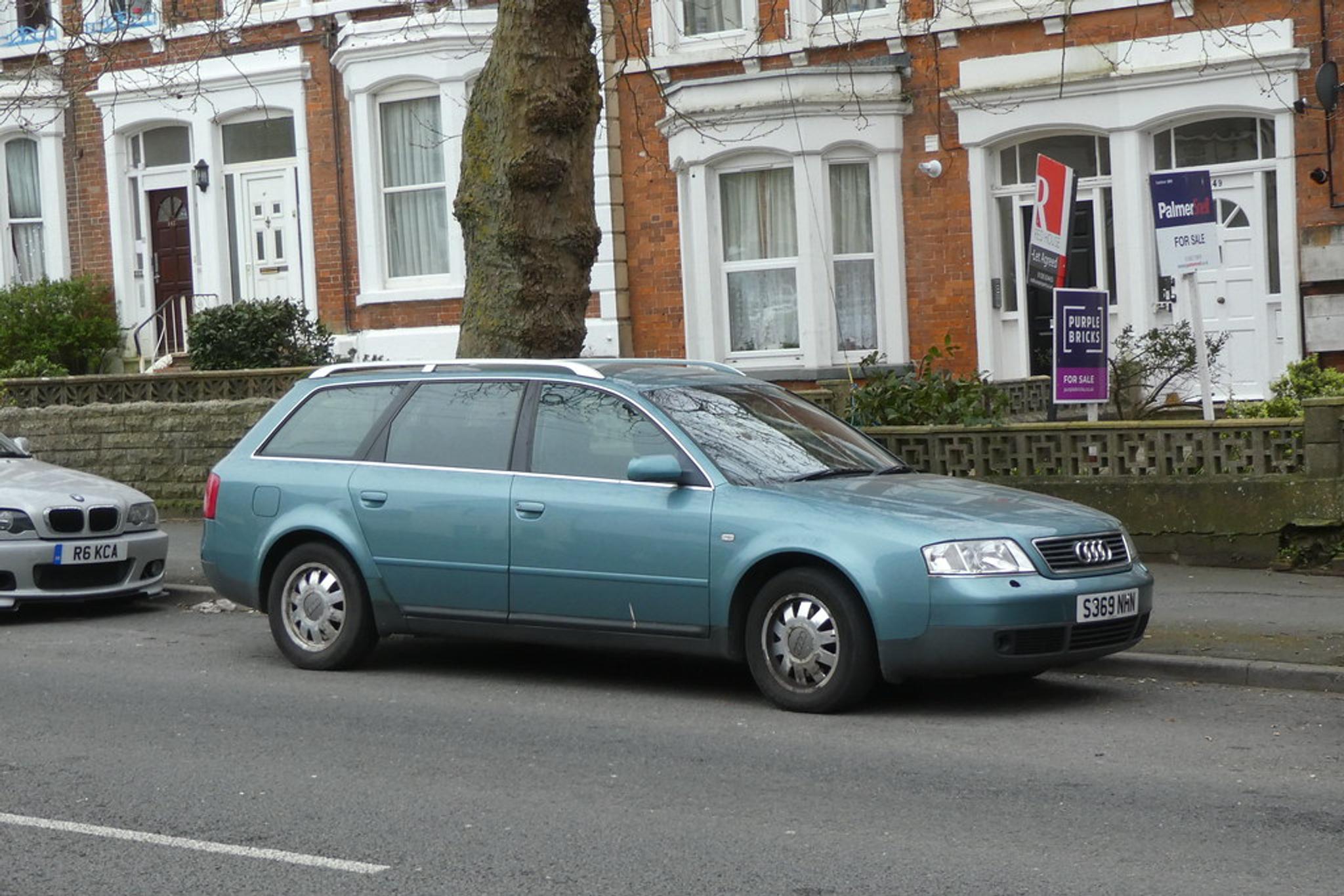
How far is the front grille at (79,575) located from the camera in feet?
39.0

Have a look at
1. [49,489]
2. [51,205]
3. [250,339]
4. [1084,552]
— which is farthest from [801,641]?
[51,205]

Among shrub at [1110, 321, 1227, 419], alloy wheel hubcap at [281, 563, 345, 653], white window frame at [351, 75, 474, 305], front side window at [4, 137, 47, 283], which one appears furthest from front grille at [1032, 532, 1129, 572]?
front side window at [4, 137, 47, 283]

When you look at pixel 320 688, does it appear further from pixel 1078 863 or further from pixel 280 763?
pixel 1078 863

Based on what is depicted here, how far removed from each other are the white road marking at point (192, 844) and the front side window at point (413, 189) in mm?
16405

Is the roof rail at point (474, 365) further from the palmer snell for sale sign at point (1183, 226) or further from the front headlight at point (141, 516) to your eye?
the palmer snell for sale sign at point (1183, 226)

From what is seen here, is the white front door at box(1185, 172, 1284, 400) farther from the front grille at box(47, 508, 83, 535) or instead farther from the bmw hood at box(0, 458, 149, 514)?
the front grille at box(47, 508, 83, 535)

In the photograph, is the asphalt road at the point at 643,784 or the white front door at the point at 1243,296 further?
the white front door at the point at 1243,296

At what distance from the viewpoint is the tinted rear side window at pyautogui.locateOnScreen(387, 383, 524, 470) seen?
30.9 feet

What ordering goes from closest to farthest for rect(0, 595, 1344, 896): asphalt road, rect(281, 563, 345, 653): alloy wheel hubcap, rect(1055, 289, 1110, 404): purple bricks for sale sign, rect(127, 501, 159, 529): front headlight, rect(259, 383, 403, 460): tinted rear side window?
rect(0, 595, 1344, 896): asphalt road < rect(281, 563, 345, 653): alloy wheel hubcap < rect(259, 383, 403, 460): tinted rear side window < rect(127, 501, 159, 529): front headlight < rect(1055, 289, 1110, 404): purple bricks for sale sign

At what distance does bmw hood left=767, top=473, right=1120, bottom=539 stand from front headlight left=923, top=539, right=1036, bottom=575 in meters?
0.04

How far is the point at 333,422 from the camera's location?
10.1 meters

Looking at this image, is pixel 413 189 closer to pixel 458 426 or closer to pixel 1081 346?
pixel 1081 346

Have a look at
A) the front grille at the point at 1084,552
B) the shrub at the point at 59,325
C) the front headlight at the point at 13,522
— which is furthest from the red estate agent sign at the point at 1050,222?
the shrub at the point at 59,325

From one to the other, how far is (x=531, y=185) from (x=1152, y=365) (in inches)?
317
